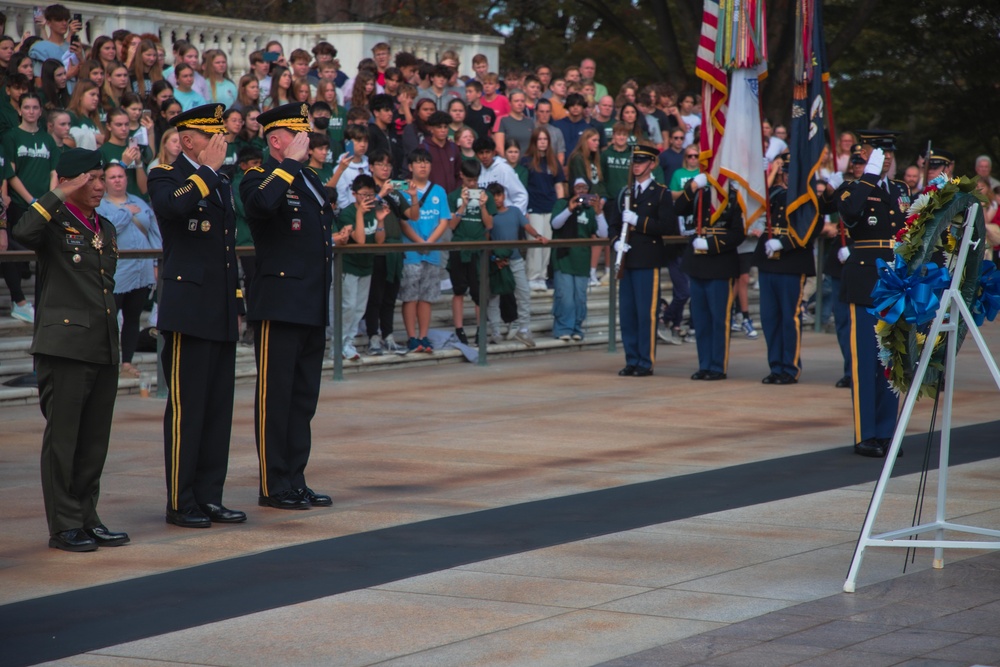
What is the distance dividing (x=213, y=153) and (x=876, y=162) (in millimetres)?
4895

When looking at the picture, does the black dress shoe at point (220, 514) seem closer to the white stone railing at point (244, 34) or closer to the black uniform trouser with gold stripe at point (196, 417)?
the black uniform trouser with gold stripe at point (196, 417)

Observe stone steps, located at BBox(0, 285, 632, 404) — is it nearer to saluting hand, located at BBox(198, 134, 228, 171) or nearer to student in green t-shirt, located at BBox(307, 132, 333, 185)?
student in green t-shirt, located at BBox(307, 132, 333, 185)

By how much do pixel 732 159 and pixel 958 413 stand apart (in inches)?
132

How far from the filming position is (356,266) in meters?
13.7

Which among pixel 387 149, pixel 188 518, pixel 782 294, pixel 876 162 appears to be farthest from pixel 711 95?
pixel 188 518

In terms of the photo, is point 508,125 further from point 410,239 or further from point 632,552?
point 632,552

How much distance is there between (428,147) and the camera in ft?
53.9

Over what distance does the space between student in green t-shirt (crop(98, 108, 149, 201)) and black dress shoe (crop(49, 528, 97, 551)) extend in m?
6.85

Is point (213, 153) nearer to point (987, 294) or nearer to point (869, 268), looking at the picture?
point (987, 294)

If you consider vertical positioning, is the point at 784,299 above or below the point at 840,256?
below

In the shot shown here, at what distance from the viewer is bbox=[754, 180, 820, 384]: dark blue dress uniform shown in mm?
13672

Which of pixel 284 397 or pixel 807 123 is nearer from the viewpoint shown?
pixel 284 397

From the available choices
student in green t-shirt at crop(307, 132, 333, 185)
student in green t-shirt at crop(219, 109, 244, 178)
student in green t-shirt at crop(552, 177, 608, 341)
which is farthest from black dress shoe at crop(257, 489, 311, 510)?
student in green t-shirt at crop(552, 177, 608, 341)

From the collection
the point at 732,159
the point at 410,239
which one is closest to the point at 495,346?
the point at 410,239
